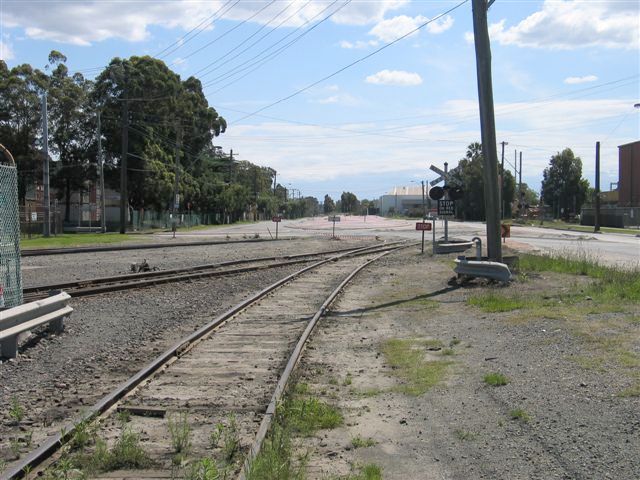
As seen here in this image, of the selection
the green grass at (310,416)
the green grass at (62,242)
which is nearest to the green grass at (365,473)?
the green grass at (310,416)

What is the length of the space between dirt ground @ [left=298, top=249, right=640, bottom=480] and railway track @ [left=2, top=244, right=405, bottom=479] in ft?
1.58

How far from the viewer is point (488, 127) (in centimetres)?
1719

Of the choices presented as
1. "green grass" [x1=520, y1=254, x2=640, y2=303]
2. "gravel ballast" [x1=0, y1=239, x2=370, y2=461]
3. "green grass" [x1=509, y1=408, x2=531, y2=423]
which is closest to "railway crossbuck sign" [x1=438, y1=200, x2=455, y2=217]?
"green grass" [x1=520, y1=254, x2=640, y2=303]

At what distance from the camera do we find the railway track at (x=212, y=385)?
Result: 5.53 meters

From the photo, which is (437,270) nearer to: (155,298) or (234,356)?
(155,298)

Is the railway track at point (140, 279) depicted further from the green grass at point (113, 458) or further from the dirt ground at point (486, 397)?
the green grass at point (113, 458)

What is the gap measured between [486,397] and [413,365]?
173cm

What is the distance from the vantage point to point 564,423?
5.87 m

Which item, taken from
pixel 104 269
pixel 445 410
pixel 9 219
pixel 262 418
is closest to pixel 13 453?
pixel 262 418

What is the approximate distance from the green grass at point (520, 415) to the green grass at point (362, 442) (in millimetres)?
1406

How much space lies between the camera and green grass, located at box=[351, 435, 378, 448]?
5625 mm

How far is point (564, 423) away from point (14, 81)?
2466 inches

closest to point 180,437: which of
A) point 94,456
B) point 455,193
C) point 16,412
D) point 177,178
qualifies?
point 94,456

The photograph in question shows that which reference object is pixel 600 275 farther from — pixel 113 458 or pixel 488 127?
pixel 113 458
